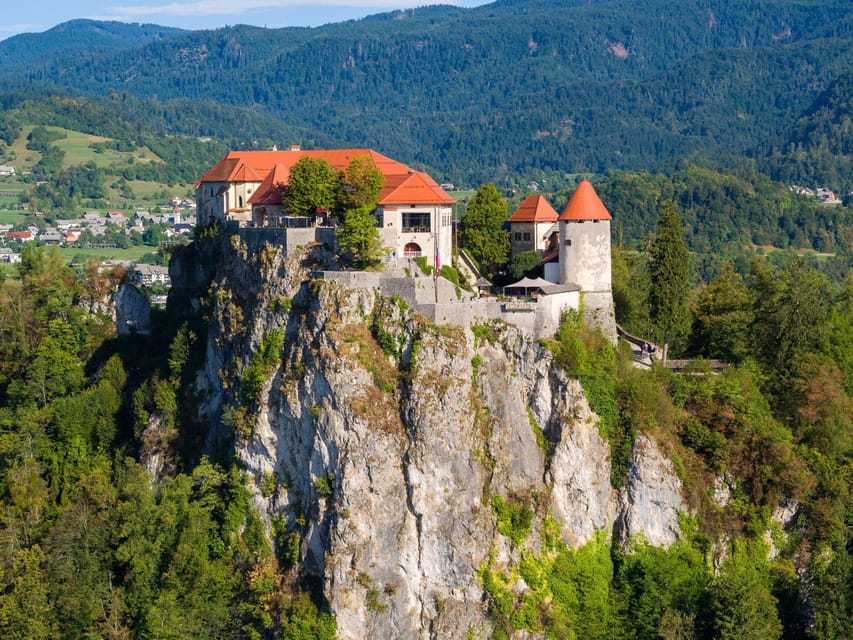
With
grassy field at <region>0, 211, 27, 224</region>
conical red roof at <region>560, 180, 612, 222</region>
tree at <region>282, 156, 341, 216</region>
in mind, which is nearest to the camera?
conical red roof at <region>560, 180, 612, 222</region>

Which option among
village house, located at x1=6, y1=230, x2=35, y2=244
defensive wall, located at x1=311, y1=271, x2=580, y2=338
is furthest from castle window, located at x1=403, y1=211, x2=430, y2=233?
village house, located at x1=6, y1=230, x2=35, y2=244

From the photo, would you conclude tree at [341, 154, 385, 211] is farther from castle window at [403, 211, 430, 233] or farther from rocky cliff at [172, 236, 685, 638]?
rocky cliff at [172, 236, 685, 638]

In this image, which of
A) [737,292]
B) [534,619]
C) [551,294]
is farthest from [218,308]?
[737,292]

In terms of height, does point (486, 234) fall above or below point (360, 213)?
below

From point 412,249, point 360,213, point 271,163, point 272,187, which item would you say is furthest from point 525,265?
point 271,163

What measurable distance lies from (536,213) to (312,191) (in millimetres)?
Answer: 11963

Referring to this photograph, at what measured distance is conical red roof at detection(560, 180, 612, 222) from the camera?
61656 millimetres

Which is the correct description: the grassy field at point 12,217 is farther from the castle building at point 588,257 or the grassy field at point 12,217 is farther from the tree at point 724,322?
the castle building at point 588,257

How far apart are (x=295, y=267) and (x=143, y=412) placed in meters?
15.2

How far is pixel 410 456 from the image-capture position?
56156 millimetres

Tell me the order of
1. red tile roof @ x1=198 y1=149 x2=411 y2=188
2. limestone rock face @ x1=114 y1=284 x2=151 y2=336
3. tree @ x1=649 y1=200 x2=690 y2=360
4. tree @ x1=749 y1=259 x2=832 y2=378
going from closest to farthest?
tree @ x1=749 y1=259 x2=832 y2=378
tree @ x1=649 y1=200 x2=690 y2=360
red tile roof @ x1=198 y1=149 x2=411 y2=188
limestone rock face @ x1=114 y1=284 x2=151 y2=336

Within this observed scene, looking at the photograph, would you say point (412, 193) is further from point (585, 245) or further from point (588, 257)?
point (588, 257)

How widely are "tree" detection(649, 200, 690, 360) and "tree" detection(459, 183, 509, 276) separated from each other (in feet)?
26.3

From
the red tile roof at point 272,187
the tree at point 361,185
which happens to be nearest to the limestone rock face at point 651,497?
the tree at point 361,185
